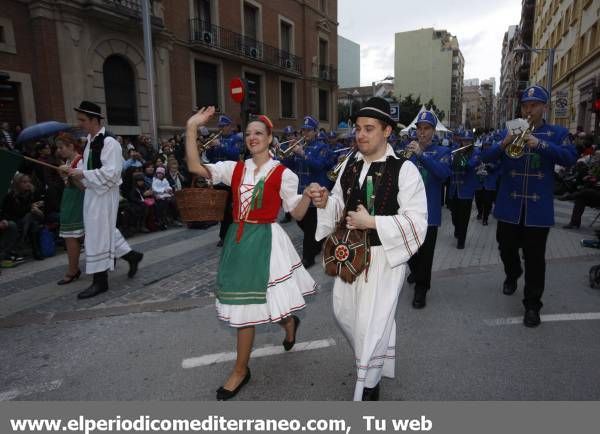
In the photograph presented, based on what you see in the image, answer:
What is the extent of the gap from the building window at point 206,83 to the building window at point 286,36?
721 centimetres

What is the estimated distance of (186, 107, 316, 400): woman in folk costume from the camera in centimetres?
288

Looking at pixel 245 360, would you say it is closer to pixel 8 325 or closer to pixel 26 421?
pixel 26 421

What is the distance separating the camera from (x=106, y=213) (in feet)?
16.5

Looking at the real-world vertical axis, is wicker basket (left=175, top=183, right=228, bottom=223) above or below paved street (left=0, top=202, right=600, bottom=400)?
above

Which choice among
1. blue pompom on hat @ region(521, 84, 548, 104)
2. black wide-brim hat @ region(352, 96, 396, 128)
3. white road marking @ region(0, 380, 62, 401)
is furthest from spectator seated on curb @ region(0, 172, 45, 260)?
blue pompom on hat @ region(521, 84, 548, 104)

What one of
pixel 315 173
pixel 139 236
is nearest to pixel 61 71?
pixel 139 236

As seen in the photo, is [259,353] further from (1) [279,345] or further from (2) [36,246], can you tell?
(2) [36,246]

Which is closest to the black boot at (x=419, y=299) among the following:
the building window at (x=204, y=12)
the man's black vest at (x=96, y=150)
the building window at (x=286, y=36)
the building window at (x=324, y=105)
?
the man's black vest at (x=96, y=150)

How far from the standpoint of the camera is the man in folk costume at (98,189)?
4.74m

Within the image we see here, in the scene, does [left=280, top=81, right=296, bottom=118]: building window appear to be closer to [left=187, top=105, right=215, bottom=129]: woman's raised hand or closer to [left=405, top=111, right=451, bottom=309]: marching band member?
[left=405, top=111, right=451, bottom=309]: marching band member

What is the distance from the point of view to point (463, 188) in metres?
7.91

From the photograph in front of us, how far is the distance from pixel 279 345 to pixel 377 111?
7.66 feet

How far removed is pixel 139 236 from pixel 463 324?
698cm

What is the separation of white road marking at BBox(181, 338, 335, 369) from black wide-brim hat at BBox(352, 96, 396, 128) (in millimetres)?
2134
